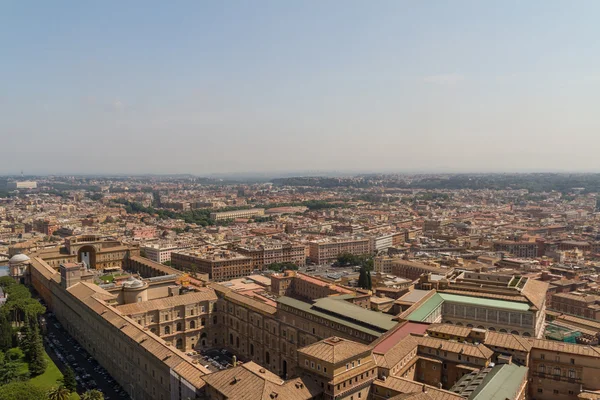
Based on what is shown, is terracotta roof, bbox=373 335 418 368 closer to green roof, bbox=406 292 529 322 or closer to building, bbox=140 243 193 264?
green roof, bbox=406 292 529 322

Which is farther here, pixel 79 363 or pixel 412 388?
pixel 79 363

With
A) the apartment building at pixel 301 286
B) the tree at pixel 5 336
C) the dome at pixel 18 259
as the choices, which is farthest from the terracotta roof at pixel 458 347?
the dome at pixel 18 259

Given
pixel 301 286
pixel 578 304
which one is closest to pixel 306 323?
pixel 301 286

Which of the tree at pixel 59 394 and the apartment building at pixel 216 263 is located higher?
the tree at pixel 59 394

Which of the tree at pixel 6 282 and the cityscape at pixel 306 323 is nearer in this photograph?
the cityscape at pixel 306 323

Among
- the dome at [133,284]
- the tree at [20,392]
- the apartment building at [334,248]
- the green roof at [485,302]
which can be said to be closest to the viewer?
the tree at [20,392]

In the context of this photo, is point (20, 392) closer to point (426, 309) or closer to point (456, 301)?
point (426, 309)

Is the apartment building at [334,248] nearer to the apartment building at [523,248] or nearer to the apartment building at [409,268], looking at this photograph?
the apartment building at [409,268]
